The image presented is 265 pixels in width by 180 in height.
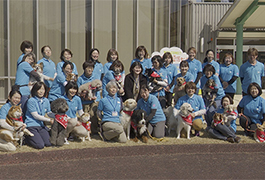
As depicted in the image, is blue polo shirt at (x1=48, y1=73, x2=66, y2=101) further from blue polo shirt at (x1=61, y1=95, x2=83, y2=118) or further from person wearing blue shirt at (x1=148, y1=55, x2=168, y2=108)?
person wearing blue shirt at (x1=148, y1=55, x2=168, y2=108)

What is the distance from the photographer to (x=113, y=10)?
12695mm

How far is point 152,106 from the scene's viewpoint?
7113 millimetres

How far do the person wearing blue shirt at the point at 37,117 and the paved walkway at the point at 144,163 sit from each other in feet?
1.48

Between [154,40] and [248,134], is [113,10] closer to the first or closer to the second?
[154,40]

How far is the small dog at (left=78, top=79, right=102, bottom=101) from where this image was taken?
Answer: 7234mm

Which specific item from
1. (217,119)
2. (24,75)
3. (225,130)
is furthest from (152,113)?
(24,75)

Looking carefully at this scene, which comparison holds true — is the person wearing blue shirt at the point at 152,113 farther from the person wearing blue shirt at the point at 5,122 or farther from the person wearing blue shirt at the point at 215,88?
the person wearing blue shirt at the point at 5,122

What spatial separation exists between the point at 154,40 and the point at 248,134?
21.6 ft

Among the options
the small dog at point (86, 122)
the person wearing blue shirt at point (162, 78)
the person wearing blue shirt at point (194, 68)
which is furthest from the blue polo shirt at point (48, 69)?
the person wearing blue shirt at point (194, 68)

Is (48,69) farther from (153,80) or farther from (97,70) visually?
(153,80)

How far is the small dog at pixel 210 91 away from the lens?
7.74m

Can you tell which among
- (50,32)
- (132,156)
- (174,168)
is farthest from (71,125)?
(50,32)

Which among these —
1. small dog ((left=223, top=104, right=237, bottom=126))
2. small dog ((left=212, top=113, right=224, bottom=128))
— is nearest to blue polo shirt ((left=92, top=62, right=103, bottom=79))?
small dog ((left=212, top=113, right=224, bottom=128))

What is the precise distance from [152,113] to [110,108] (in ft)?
2.85
